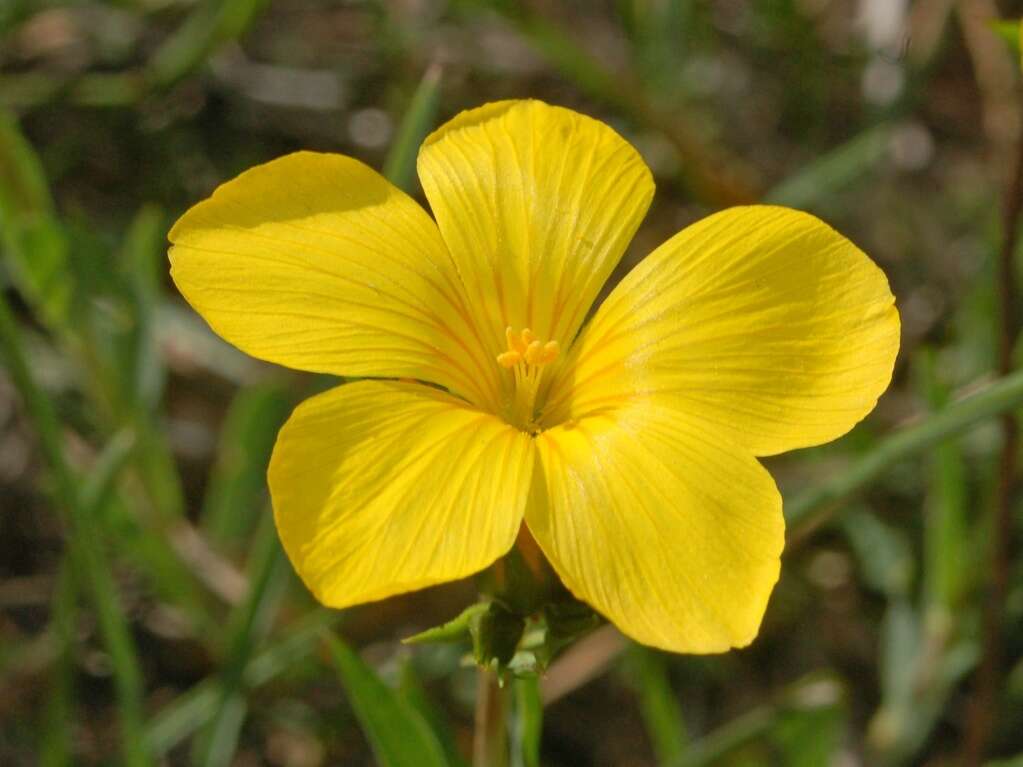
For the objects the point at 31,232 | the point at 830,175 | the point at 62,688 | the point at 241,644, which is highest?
the point at 31,232

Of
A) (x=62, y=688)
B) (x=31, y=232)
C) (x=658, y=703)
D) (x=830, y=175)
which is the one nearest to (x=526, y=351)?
(x=658, y=703)

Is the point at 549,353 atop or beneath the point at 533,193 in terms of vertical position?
beneath

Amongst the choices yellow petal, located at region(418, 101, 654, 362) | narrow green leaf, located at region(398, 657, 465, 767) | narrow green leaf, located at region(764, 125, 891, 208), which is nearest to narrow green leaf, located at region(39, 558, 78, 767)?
narrow green leaf, located at region(398, 657, 465, 767)

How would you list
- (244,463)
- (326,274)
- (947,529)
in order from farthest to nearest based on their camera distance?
(244,463) < (947,529) < (326,274)

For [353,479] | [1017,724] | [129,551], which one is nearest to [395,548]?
[353,479]

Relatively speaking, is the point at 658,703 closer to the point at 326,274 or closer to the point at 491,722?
the point at 491,722

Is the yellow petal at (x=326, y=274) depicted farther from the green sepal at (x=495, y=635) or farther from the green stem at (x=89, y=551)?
the green stem at (x=89, y=551)

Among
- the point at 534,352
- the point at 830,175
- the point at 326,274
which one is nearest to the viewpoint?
the point at 326,274
